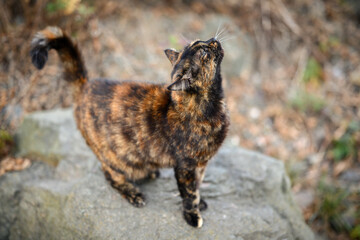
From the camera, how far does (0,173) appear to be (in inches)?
139

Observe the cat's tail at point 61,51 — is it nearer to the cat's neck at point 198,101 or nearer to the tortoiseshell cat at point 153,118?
the tortoiseshell cat at point 153,118

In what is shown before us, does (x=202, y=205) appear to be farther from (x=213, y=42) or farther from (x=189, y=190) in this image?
(x=213, y=42)

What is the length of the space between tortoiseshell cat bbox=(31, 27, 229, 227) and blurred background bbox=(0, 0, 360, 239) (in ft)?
5.98

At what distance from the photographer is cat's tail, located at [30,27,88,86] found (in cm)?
273

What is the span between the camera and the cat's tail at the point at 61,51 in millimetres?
2729

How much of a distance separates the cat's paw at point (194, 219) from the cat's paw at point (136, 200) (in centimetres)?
47

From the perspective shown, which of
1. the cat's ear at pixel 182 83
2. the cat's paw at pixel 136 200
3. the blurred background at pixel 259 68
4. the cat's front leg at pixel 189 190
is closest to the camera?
the cat's ear at pixel 182 83

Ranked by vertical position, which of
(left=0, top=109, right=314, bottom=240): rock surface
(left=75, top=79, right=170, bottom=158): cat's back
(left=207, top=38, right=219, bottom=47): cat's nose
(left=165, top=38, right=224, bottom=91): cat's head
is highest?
(left=207, top=38, right=219, bottom=47): cat's nose

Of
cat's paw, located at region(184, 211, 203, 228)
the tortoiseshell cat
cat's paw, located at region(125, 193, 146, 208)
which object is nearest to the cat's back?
the tortoiseshell cat

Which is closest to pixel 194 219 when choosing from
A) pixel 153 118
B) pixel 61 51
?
pixel 153 118

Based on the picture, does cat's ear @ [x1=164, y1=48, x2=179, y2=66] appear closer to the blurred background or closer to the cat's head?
the cat's head

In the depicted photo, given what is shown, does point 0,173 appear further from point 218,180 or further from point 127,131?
point 218,180

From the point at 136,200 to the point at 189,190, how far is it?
0.59 m

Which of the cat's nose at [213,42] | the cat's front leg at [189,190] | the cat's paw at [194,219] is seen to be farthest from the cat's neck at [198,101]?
the cat's paw at [194,219]
